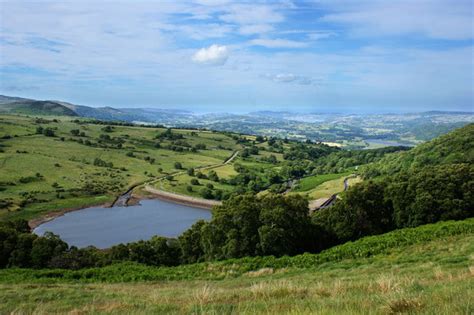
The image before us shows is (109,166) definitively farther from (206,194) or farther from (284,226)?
(284,226)

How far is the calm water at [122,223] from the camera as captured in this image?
71125 mm

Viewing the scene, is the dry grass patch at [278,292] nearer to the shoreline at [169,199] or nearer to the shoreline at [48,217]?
the shoreline at [48,217]

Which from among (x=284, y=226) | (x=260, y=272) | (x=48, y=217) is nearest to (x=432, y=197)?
(x=284, y=226)

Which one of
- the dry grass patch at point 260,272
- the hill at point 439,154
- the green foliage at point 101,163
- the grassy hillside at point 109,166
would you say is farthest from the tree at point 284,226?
the green foliage at point 101,163

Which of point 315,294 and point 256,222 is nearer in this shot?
point 315,294

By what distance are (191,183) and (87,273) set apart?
84.4m

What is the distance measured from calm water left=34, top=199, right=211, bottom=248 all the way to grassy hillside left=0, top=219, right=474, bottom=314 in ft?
146

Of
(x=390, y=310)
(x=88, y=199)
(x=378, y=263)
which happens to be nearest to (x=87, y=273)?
(x=378, y=263)

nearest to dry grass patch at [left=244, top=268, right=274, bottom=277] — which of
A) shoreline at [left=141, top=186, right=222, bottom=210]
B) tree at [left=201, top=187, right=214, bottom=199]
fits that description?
shoreline at [left=141, top=186, right=222, bottom=210]

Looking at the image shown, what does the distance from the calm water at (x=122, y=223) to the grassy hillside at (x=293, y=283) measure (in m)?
44.4

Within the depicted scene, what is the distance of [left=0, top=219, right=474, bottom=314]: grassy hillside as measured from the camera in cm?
841

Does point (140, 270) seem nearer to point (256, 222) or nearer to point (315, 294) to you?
point (256, 222)

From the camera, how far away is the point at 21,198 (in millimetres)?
81625

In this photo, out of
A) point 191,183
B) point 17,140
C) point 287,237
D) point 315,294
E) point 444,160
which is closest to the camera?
point 315,294
